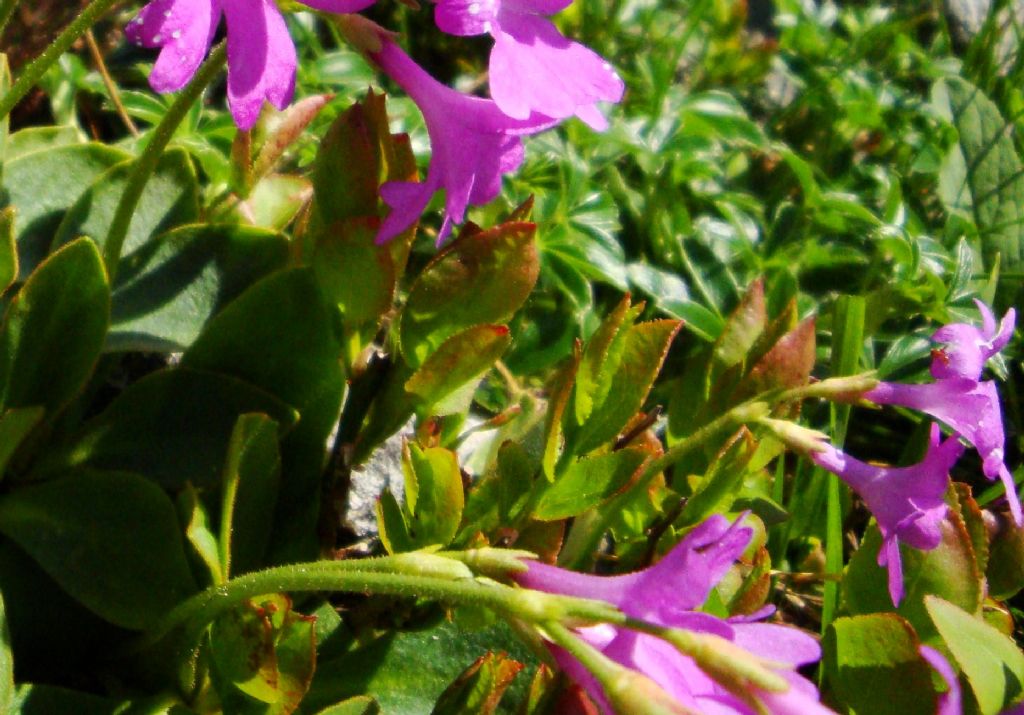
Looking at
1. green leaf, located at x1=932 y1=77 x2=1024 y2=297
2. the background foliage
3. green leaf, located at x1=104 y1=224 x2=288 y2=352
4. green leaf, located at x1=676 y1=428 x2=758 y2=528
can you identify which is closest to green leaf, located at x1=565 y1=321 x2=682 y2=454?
the background foliage

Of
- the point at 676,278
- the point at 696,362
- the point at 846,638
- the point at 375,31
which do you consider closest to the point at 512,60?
the point at 375,31

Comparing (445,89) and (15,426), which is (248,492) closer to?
(15,426)

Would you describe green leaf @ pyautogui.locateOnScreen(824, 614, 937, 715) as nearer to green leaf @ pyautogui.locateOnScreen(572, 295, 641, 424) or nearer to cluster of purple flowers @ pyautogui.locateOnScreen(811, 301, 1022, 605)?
cluster of purple flowers @ pyautogui.locateOnScreen(811, 301, 1022, 605)

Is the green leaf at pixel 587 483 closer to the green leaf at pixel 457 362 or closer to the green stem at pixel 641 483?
the green stem at pixel 641 483

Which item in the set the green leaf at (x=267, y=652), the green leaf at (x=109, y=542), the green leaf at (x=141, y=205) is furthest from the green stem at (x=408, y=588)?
the green leaf at (x=141, y=205)

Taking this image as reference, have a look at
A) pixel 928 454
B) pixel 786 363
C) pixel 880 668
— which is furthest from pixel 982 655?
pixel 786 363

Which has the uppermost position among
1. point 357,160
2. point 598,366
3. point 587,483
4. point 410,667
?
point 357,160
